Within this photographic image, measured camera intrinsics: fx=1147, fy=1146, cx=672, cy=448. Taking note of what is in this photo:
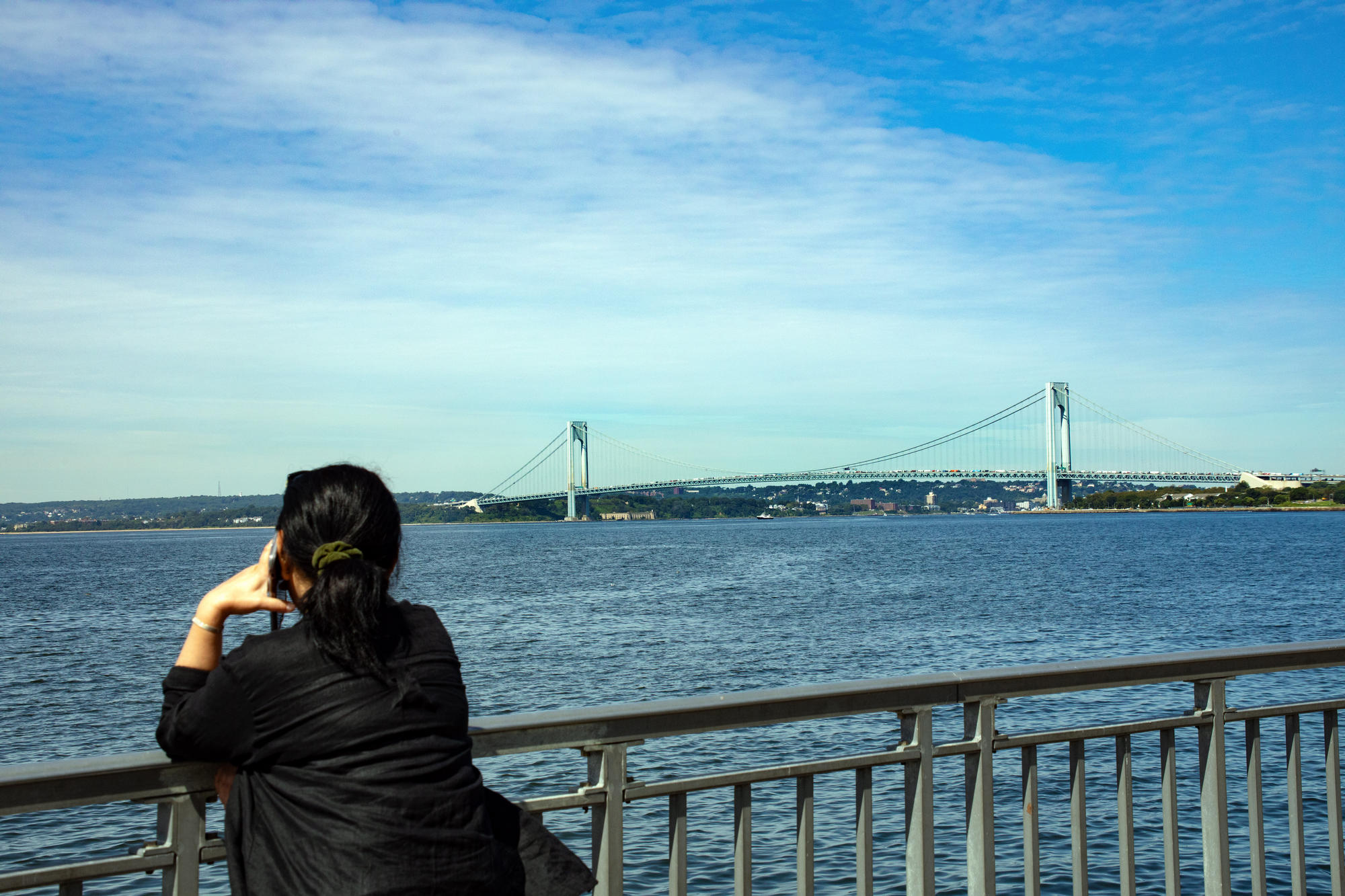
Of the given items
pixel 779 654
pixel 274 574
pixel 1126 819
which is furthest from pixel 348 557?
pixel 779 654

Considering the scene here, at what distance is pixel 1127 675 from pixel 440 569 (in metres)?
54.3

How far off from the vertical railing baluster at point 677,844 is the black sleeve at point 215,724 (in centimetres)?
80

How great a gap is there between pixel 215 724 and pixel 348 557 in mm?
295

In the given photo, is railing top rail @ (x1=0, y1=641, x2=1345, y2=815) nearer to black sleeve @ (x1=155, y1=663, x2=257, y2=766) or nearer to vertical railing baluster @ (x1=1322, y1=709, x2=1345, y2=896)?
black sleeve @ (x1=155, y1=663, x2=257, y2=766)

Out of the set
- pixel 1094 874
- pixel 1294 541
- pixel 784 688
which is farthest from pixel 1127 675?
pixel 1294 541

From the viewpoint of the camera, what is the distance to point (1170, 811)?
A: 2.57m

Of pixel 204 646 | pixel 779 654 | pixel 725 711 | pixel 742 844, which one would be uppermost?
pixel 204 646

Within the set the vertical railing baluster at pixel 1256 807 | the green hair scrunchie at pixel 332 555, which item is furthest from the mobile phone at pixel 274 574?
the vertical railing baluster at pixel 1256 807

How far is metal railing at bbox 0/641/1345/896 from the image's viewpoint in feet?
5.49

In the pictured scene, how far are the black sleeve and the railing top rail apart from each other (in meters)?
0.06

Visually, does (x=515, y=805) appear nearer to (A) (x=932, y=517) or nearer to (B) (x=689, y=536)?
(B) (x=689, y=536)

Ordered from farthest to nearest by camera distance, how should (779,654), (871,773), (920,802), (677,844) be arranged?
(779,654)
(920,802)
(871,773)
(677,844)

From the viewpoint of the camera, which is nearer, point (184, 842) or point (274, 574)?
point (184, 842)

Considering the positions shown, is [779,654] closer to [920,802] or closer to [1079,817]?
[1079,817]
